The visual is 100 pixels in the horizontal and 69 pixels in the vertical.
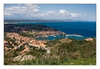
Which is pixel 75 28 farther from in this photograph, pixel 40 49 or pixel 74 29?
pixel 40 49

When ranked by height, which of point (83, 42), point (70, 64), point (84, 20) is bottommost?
point (70, 64)

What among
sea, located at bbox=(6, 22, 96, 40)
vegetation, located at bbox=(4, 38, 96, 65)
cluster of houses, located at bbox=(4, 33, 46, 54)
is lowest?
vegetation, located at bbox=(4, 38, 96, 65)

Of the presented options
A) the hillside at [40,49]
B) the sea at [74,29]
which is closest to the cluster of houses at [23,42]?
the hillside at [40,49]

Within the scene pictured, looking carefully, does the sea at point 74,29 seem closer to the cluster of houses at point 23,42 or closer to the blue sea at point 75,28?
the blue sea at point 75,28

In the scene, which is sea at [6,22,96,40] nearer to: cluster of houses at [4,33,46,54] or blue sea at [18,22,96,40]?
blue sea at [18,22,96,40]

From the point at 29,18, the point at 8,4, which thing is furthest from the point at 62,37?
the point at 8,4

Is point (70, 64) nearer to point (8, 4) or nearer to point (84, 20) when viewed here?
point (84, 20)

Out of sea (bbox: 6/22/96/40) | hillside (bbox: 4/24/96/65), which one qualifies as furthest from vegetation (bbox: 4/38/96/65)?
sea (bbox: 6/22/96/40)

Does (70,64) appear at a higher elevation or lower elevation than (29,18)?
lower

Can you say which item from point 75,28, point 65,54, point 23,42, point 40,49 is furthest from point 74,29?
point 23,42
